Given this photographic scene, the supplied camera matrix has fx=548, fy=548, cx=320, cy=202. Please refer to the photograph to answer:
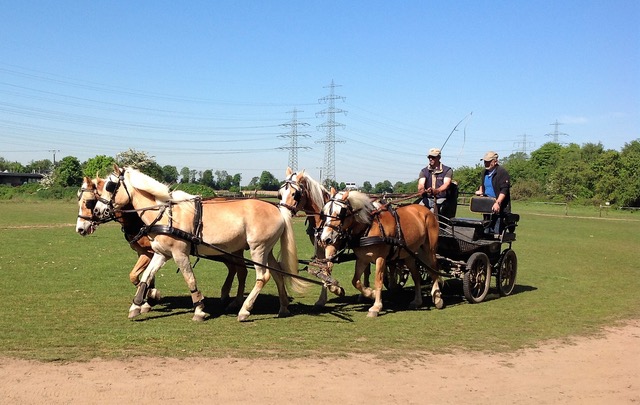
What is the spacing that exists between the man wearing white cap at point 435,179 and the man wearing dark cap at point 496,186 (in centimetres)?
91

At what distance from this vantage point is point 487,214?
35.4ft

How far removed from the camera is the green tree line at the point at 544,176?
58.4 metres

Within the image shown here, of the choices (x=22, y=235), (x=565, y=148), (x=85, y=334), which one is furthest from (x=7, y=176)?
(x=85, y=334)

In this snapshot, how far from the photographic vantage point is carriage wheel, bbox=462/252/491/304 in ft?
32.8

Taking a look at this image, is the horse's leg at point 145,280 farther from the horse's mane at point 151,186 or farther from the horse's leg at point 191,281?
the horse's mane at point 151,186

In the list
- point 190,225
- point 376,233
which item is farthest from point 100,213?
point 376,233

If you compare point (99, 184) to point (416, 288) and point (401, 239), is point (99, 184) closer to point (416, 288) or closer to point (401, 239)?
point (401, 239)

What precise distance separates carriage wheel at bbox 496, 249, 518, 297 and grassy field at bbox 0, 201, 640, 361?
0.80ft

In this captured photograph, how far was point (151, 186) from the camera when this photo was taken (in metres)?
8.26

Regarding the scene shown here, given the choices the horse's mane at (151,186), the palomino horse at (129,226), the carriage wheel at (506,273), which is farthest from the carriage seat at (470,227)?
the horse's mane at (151,186)

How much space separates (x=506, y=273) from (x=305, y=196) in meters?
4.89

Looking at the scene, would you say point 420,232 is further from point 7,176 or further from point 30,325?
point 7,176

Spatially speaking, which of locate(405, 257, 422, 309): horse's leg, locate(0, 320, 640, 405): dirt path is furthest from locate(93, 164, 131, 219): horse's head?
locate(405, 257, 422, 309): horse's leg

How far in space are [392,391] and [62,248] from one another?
14599mm
